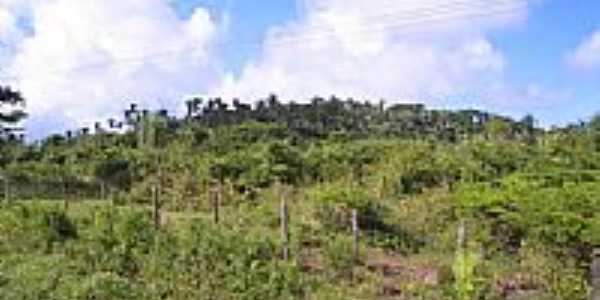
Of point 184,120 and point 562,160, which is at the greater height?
point 184,120

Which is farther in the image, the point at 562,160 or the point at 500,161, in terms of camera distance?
the point at 500,161

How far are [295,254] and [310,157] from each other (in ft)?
54.6

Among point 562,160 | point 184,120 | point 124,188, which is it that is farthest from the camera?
point 184,120

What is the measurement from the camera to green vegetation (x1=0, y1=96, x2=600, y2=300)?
17.2 metres

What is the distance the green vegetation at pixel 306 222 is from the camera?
17172 mm

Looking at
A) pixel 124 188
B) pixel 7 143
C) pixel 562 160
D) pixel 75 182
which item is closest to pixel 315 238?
pixel 562 160

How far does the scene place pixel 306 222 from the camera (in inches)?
992

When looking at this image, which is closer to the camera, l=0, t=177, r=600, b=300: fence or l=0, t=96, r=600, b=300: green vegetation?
l=0, t=96, r=600, b=300: green vegetation

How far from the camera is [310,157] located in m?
37.1

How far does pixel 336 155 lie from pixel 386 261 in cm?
1450

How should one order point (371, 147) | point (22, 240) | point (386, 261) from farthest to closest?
point (371, 147) < point (386, 261) < point (22, 240)

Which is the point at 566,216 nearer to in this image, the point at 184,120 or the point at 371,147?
the point at 371,147

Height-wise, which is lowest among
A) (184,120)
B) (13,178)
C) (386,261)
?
(386,261)

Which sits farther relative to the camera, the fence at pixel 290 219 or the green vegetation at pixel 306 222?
the fence at pixel 290 219
